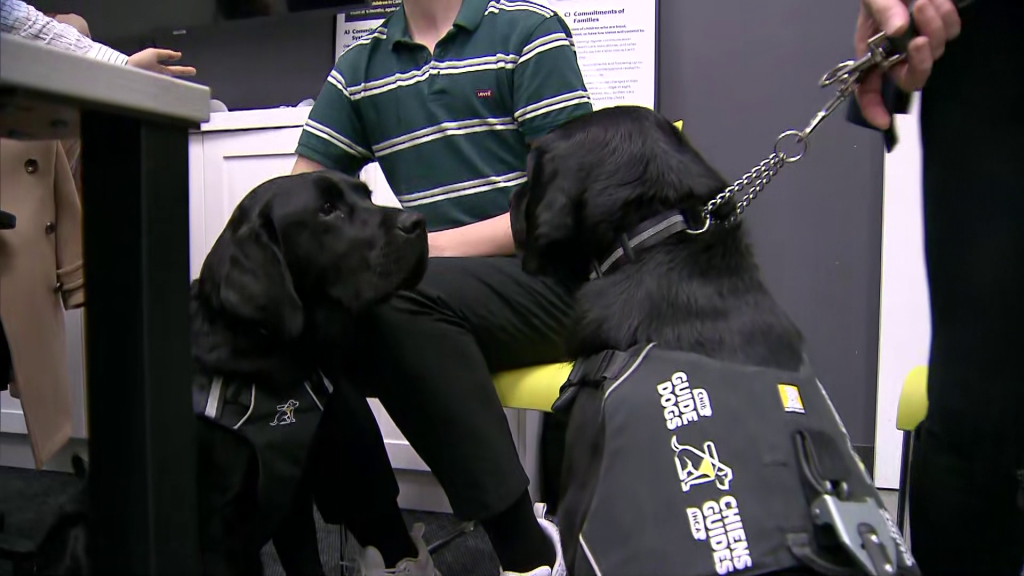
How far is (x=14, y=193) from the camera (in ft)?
4.22

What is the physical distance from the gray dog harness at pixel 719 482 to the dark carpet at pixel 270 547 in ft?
2.29

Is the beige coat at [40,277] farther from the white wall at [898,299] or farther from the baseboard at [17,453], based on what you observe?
the white wall at [898,299]

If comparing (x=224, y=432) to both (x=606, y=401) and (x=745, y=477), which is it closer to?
(x=606, y=401)

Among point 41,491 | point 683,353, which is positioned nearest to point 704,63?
point 683,353

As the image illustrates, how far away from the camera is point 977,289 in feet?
2.52

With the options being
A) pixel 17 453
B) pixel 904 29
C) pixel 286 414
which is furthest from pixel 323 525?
pixel 904 29

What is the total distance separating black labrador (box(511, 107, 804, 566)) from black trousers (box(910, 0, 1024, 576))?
0.55 feet

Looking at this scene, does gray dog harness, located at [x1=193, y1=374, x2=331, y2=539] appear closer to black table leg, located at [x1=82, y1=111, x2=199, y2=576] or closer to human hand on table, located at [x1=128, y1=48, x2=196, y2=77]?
black table leg, located at [x1=82, y1=111, x2=199, y2=576]

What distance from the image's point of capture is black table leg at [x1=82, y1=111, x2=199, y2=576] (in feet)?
1.67

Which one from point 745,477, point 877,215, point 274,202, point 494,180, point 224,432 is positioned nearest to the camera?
point 745,477

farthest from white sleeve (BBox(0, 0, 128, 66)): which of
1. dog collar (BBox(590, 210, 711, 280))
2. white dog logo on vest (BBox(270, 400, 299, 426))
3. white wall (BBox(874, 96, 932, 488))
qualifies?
white wall (BBox(874, 96, 932, 488))

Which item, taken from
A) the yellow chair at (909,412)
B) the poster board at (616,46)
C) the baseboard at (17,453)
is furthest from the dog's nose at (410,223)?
the baseboard at (17,453)

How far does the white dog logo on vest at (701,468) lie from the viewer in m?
0.63

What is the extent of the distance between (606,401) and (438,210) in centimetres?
64
